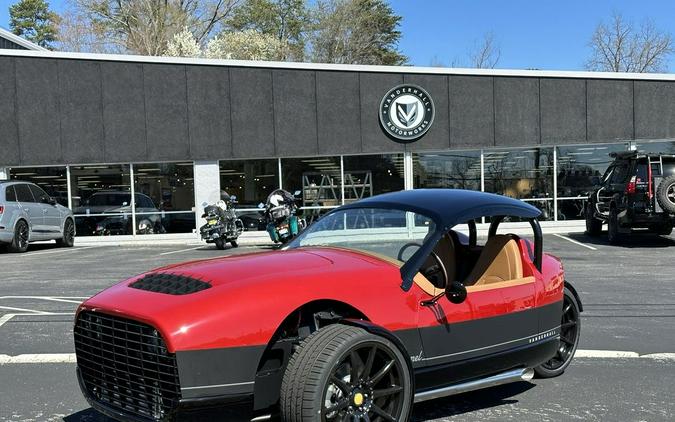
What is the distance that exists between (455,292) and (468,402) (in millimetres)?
1078

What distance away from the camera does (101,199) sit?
19.5 m

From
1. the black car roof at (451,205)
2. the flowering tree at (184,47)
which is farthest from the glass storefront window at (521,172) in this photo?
the flowering tree at (184,47)

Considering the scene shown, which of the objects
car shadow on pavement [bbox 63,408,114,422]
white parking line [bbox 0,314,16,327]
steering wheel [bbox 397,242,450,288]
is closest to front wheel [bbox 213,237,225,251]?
white parking line [bbox 0,314,16,327]

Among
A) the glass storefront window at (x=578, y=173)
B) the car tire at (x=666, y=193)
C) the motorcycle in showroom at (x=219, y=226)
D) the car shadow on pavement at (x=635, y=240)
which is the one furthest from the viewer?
the glass storefront window at (x=578, y=173)

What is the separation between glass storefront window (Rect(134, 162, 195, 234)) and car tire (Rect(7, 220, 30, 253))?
4.22 m

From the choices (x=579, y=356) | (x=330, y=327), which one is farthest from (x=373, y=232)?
(x=579, y=356)

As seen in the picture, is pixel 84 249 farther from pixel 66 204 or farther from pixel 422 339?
pixel 422 339

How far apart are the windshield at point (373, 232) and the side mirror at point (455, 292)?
345mm

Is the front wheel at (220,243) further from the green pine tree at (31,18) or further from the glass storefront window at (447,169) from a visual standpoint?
the green pine tree at (31,18)

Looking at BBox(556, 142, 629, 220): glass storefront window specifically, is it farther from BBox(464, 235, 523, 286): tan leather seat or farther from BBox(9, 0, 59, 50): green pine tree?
BBox(9, 0, 59, 50): green pine tree

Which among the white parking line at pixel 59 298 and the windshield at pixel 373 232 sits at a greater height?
the windshield at pixel 373 232

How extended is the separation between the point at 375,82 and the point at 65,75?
973cm

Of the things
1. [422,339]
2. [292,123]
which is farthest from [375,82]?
[422,339]

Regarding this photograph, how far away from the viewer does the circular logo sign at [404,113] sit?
19469mm
